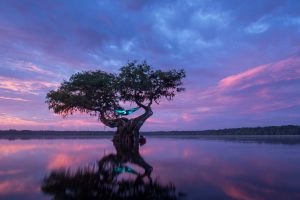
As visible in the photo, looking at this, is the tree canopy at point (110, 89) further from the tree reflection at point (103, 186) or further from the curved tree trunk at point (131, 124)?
the tree reflection at point (103, 186)

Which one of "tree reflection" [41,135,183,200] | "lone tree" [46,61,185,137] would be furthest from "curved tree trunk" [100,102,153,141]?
"tree reflection" [41,135,183,200]

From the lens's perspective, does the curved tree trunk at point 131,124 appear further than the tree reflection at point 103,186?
Yes

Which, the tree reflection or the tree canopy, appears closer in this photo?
the tree reflection

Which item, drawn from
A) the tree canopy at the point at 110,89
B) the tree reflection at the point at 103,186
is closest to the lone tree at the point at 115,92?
the tree canopy at the point at 110,89

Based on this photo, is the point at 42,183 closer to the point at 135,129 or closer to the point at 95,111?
the point at 135,129

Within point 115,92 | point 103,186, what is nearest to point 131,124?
point 115,92

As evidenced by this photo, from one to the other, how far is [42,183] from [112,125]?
1324 inches

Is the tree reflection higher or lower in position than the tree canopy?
lower

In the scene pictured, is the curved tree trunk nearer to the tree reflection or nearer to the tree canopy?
the tree canopy

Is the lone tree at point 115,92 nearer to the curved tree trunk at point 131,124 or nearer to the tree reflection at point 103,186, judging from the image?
the curved tree trunk at point 131,124

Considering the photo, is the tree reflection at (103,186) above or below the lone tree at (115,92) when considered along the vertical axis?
below

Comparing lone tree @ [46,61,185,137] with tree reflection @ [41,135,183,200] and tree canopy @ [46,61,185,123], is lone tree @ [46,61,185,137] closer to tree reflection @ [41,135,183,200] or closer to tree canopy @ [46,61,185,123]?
tree canopy @ [46,61,185,123]

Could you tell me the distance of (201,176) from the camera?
13789 mm

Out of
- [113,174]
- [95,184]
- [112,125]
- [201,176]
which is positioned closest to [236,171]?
[201,176]
